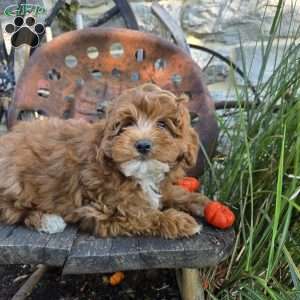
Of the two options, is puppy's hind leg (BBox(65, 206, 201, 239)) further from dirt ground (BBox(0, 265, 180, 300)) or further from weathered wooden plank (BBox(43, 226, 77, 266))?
dirt ground (BBox(0, 265, 180, 300))

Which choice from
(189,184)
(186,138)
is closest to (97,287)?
(189,184)

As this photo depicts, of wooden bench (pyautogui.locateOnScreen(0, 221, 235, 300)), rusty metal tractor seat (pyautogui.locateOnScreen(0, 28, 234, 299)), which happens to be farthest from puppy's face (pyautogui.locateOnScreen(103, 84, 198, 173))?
rusty metal tractor seat (pyautogui.locateOnScreen(0, 28, 234, 299))

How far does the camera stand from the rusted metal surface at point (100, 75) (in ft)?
8.68

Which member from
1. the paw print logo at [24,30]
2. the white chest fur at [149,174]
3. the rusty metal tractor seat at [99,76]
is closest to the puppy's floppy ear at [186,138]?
the white chest fur at [149,174]

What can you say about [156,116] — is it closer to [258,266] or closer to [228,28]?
[258,266]

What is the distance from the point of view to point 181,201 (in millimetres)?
2084

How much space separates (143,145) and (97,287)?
123cm

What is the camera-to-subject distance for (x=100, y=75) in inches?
109

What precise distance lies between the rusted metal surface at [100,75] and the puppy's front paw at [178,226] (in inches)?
31.1

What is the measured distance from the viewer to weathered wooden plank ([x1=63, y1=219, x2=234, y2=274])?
1713 mm

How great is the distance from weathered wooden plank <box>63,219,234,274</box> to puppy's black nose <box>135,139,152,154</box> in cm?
37

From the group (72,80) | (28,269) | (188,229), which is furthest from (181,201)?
(28,269)

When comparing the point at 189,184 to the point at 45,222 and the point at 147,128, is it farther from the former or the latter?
the point at 45,222

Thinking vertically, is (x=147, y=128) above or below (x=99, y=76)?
above
